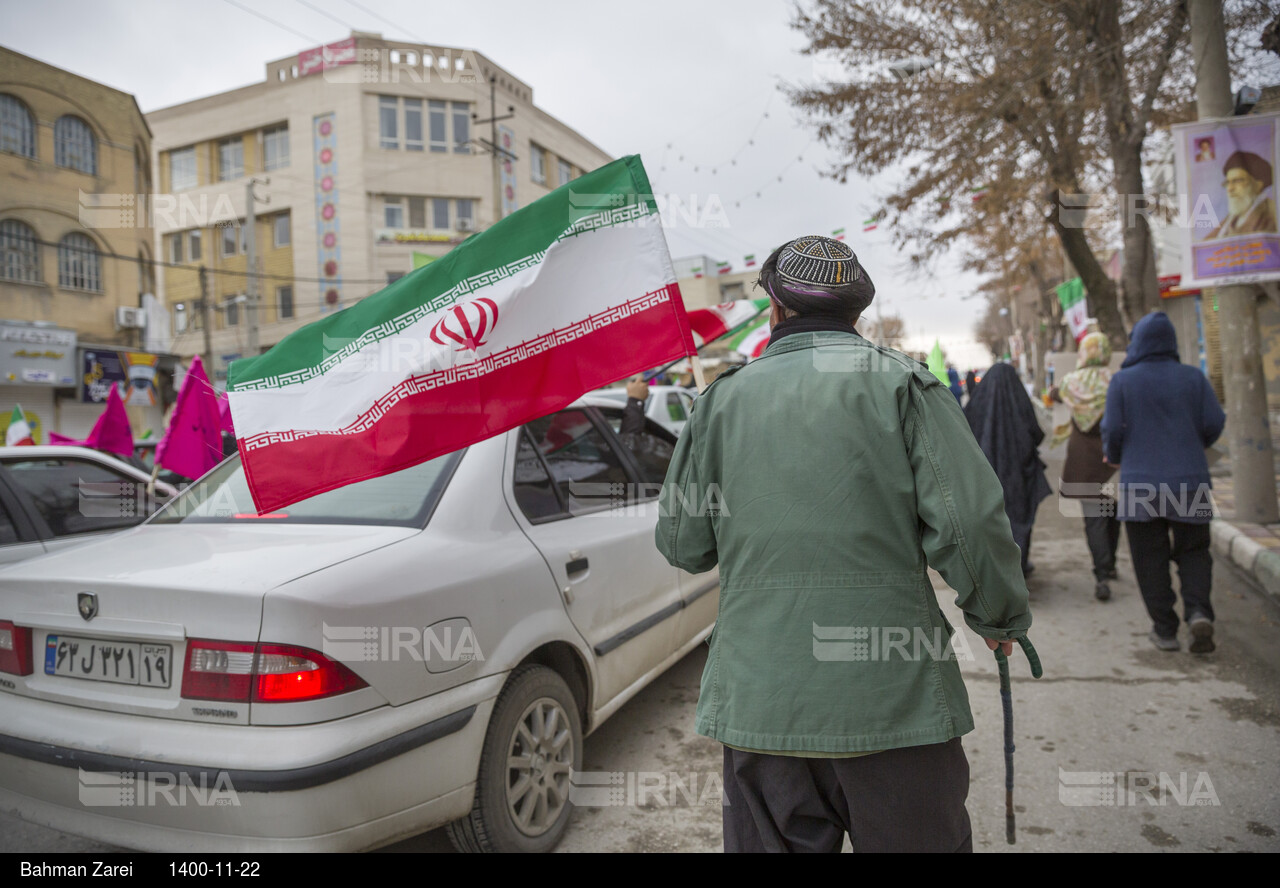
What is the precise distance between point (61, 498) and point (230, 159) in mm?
37547

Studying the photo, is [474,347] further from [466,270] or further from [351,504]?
[351,504]

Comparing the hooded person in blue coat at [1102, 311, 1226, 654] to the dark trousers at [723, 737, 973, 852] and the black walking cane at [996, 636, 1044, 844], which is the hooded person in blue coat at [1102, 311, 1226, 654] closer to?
the black walking cane at [996, 636, 1044, 844]

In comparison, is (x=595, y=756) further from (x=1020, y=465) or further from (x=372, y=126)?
(x=372, y=126)

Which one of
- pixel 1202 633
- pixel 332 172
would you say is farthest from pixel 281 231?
pixel 1202 633

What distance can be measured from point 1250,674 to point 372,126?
36023 millimetres

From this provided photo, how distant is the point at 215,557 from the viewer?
251 centimetres

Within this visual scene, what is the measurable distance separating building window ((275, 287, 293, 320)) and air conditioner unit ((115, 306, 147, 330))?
452 inches

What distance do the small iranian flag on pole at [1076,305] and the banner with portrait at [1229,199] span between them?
21.5ft

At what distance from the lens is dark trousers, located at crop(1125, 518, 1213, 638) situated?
4629 mm

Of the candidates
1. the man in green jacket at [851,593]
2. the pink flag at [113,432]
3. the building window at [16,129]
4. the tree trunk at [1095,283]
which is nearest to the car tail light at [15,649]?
the man in green jacket at [851,593]

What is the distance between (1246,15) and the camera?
8.79 meters

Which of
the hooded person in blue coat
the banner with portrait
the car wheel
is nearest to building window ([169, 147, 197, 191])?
the banner with portrait

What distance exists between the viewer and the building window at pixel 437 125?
3509 centimetres

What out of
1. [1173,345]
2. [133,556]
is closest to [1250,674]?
[1173,345]
